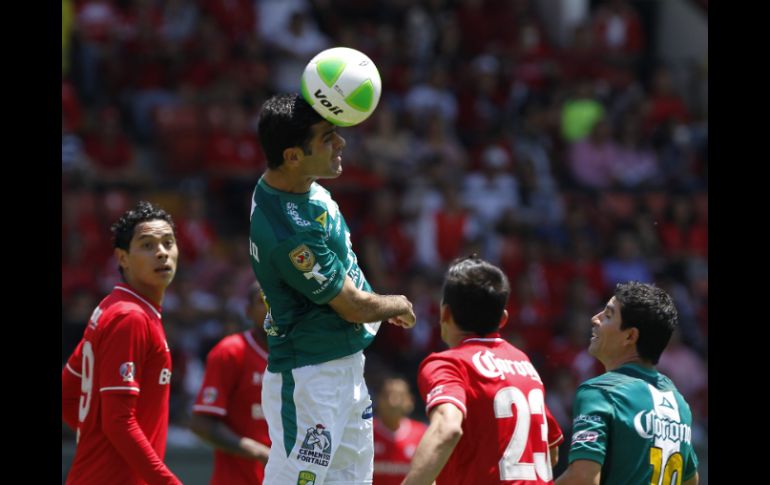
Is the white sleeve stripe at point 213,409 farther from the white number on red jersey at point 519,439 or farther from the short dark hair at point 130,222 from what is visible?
the white number on red jersey at point 519,439

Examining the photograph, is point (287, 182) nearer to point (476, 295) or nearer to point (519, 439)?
point (476, 295)

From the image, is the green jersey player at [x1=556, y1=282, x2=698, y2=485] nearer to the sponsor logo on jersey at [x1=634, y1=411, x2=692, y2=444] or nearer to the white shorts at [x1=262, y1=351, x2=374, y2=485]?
the sponsor logo on jersey at [x1=634, y1=411, x2=692, y2=444]

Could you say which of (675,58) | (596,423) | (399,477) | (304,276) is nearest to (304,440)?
(304,276)

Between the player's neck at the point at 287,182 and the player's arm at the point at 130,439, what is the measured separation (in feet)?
4.06

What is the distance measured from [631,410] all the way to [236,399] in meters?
2.57

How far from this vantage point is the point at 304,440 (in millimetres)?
5145

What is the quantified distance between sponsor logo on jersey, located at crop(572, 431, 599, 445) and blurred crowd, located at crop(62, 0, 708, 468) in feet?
20.8

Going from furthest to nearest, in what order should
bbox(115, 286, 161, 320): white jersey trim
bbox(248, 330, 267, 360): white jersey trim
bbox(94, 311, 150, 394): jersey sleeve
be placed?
1. bbox(248, 330, 267, 360): white jersey trim
2. bbox(115, 286, 161, 320): white jersey trim
3. bbox(94, 311, 150, 394): jersey sleeve

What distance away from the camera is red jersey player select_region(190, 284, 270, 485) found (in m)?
6.88

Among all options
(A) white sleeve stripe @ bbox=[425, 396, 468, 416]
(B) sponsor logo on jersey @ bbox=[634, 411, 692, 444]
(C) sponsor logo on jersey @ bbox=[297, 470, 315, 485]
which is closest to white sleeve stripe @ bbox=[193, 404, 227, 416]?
(C) sponsor logo on jersey @ bbox=[297, 470, 315, 485]

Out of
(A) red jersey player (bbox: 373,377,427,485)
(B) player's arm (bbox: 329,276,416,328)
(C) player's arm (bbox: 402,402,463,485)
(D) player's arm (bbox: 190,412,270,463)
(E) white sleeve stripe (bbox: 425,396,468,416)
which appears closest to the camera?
(C) player's arm (bbox: 402,402,463,485)

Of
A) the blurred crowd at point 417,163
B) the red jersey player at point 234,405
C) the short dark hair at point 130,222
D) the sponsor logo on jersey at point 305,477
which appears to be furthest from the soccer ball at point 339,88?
the blurred crowd at point 417,163

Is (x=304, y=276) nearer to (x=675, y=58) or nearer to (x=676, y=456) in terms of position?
(x=676, y=456)

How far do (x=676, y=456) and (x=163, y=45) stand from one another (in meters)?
11.2
